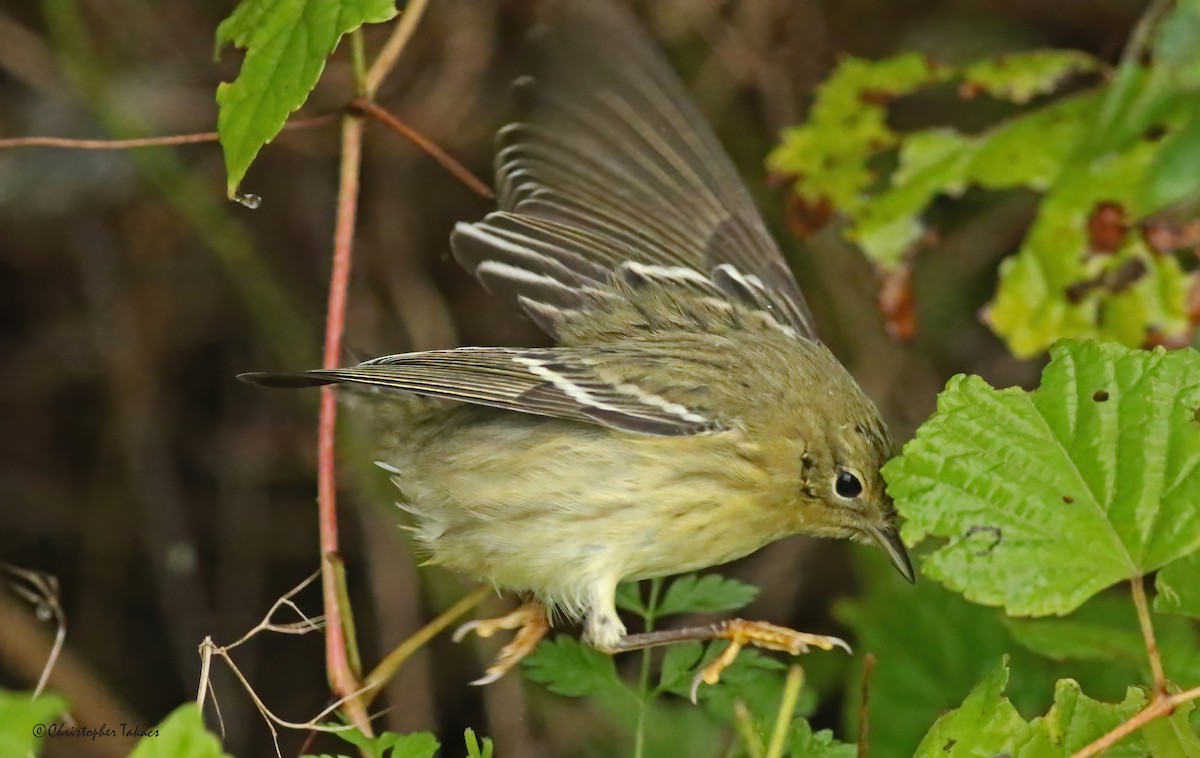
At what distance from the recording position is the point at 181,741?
1263 mm

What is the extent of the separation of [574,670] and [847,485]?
A: 1.91 feet

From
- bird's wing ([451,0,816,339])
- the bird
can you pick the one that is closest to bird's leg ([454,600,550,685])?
the bird

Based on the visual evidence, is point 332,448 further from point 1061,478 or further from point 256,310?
point 256,310

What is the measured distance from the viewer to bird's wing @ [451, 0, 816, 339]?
265cm

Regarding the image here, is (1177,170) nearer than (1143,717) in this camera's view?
No

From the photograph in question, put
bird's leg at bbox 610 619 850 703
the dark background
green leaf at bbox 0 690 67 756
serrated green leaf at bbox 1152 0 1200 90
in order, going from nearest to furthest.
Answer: green leaf at bbox 0 690 67 756 < bird's leg at bbox 610 619 850 703 < serrated green leaf at bbox 1152 0 1200 90 < the dark background

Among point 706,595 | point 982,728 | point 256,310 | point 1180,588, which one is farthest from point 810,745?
point 256,310

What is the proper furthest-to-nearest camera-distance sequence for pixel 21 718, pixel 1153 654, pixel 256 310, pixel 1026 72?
pixel 256 310 → pixel 1026 72 → pixel 1153 654 → pixel 21 718

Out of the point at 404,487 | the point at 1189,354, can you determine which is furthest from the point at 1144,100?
the point at 404,487

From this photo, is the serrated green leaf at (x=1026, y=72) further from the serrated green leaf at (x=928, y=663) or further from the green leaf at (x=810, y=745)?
the green leaf at (x=810, y=745)

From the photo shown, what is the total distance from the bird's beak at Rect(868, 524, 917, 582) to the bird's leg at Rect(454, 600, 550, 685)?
0.60m

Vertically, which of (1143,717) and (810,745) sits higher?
(1143,717)

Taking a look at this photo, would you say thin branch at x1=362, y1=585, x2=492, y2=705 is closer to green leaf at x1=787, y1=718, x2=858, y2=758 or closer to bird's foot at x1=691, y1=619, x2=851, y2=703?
bird's foot at x1=691, y1=619, x2=851, y2=703

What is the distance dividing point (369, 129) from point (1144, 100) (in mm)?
2094
